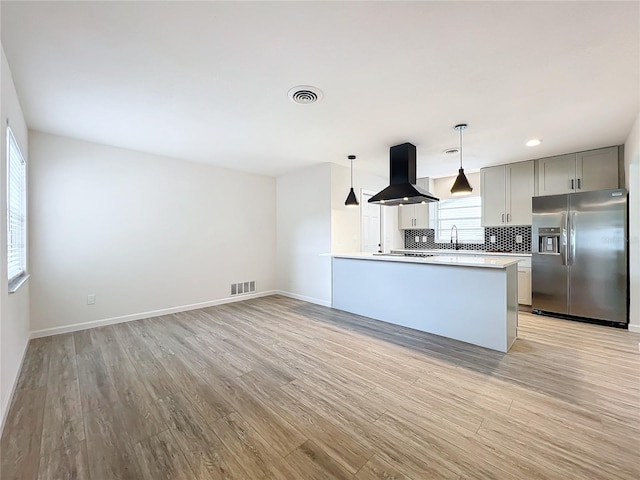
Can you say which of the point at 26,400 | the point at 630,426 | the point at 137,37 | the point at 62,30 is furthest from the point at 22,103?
the point at 630,426

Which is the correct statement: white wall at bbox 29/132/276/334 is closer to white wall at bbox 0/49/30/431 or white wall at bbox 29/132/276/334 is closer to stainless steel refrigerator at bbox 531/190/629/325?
white wall at bbox 0/49/30/431

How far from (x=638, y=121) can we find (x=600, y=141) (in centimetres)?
87

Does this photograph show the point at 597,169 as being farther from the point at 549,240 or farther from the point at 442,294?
the point at 442,294

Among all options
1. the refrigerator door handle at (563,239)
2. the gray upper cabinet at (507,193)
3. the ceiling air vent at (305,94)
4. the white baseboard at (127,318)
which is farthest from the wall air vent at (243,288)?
the refrigerator door handle at (563,239)

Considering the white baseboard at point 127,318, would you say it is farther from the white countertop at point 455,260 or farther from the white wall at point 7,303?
the white countertop at point 455,260

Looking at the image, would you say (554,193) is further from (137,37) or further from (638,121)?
(137,37)

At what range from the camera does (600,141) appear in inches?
148

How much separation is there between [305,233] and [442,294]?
9.11ft

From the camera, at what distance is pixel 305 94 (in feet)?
8.23

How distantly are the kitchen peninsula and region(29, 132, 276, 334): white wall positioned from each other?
7.59ft

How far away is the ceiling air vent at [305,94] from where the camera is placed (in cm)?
241

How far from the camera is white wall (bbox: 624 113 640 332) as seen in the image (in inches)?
131

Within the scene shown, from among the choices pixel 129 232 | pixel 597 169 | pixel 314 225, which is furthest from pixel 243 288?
pixel 597 169

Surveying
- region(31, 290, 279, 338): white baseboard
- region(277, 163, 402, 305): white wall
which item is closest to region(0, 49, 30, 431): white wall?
region(31, 290, 279, 338): white baseboard
